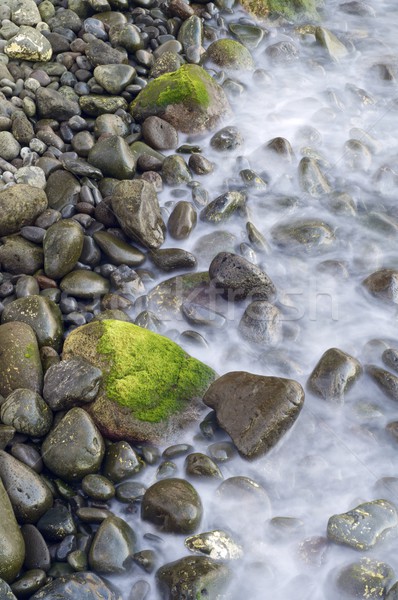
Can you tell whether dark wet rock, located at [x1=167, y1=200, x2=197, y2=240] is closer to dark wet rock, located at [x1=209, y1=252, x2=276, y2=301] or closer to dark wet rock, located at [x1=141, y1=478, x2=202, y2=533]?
dark wet rock, located at [x1=209, y1=252, x2=276, y2=301]

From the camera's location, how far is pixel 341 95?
638cm

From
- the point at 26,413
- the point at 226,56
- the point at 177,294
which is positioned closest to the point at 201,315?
the point at 177,294

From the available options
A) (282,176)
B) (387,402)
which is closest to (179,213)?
(282,176)

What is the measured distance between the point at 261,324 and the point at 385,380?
834 millimetres

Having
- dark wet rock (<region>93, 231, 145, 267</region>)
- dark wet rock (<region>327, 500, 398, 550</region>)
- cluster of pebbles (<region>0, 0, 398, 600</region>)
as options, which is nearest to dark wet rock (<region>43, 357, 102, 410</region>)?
cluster of pebbles (<region>0, 0, 398, 600</region>)

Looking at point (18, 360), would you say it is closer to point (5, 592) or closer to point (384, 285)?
point (5, 592)

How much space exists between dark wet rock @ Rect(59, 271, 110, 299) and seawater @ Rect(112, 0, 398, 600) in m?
0.52

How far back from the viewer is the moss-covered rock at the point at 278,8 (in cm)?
702

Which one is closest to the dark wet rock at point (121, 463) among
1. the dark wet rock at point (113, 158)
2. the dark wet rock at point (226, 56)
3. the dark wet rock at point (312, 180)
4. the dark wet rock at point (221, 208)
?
the dark wet rock at point (221, 208)

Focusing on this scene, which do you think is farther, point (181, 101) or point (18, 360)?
point (181, 101)

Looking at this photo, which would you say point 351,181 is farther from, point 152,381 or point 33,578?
point 33,578

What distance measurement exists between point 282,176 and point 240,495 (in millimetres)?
2926

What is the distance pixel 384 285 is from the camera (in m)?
4.32

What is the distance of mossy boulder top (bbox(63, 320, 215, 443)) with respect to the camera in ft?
11.3
